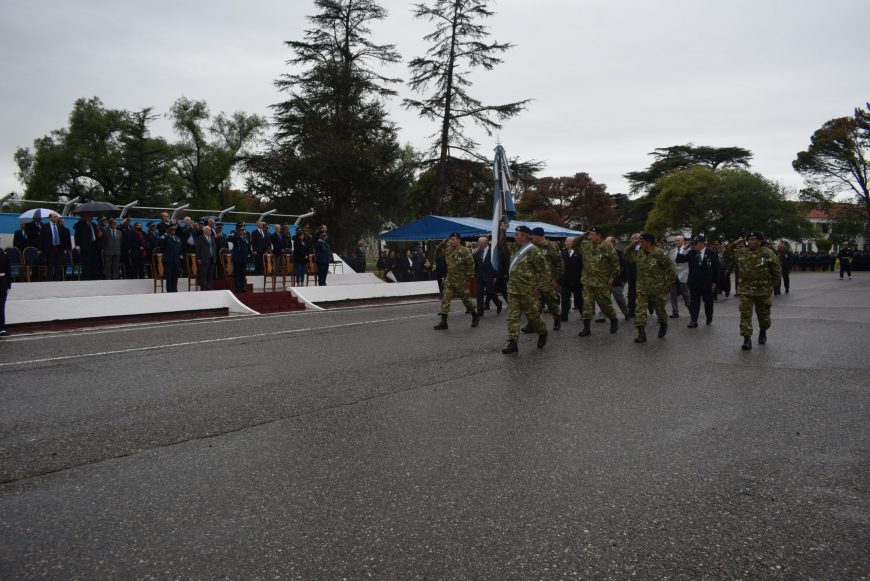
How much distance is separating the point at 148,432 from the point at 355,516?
2.50 meters

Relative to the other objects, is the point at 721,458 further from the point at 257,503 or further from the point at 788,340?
the point at 788,340

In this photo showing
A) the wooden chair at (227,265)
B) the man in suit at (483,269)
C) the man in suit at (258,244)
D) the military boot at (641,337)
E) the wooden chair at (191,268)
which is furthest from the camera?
the man in suit at (258,244)

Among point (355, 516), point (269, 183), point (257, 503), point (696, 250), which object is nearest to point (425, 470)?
point (355, 516)

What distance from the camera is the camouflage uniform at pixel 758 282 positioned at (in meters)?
9.62

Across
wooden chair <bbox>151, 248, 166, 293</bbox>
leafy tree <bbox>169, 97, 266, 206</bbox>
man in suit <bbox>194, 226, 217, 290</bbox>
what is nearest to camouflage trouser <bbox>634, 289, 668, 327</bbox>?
man in suit <bbox>194, 226, 217, 290</bbox>

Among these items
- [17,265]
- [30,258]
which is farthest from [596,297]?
[17,265]

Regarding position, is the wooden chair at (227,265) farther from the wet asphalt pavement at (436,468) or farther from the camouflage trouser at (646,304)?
the camouflage trouser at (646,304)

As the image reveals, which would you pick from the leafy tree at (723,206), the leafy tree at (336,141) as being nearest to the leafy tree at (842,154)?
the leafy tree at (723,206)

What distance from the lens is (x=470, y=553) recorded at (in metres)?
2.89

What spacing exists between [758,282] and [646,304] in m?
1.74

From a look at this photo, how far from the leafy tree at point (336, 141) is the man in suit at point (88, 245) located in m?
18.3

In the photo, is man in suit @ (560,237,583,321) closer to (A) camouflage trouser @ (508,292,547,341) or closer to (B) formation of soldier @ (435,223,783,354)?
(B) formation of soldier @ (435,223,783,354)

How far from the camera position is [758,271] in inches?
382

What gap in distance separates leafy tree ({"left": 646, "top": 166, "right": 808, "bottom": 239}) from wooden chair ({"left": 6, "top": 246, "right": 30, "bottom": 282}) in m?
50.5
